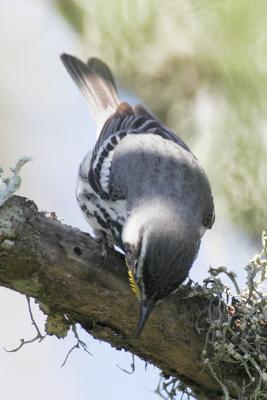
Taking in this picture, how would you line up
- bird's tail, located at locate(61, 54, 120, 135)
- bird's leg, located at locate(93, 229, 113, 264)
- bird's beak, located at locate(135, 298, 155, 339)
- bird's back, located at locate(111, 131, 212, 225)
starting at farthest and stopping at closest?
bird's tail, located at locate(61, 54, 120, 135)
bird's back, located at locate(111, 131, 212, 225)
bird's leg, located at locate(93, 229, 113, 264)
bird's beak, located at locate(135, 298, 155, 339)

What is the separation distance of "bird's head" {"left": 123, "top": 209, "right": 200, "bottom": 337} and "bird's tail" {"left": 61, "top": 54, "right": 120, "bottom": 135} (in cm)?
231

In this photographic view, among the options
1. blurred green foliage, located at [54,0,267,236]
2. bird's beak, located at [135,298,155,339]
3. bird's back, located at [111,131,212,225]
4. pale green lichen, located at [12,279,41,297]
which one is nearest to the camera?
blurred green foliage, located at [54,0,267,236]

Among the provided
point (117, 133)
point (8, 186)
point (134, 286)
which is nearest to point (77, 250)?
point (134, 286)

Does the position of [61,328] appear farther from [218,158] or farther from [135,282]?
[218,158]

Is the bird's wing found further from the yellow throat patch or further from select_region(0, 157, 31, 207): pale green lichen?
select_region(0, 157, 31, 207): pale green lichen

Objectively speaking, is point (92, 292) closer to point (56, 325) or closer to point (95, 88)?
point (56, 325)

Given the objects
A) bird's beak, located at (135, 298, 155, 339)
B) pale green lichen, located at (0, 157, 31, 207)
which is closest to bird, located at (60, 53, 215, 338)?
bird's beak, located at (135, 298, 155, 339)

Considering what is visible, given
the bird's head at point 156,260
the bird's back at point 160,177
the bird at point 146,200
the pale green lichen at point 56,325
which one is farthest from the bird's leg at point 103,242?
the pale green lichen at point 56,325

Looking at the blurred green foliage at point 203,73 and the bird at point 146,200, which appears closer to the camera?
the blurred green foliage at point 203,73

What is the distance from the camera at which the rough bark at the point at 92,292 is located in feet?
11.3

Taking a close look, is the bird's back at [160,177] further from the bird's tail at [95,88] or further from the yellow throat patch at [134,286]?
the bird's tail at [95,88]

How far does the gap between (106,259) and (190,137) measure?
2.40 ft

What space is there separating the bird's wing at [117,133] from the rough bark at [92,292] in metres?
0.86

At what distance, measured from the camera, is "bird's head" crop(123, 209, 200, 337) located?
3682mm
